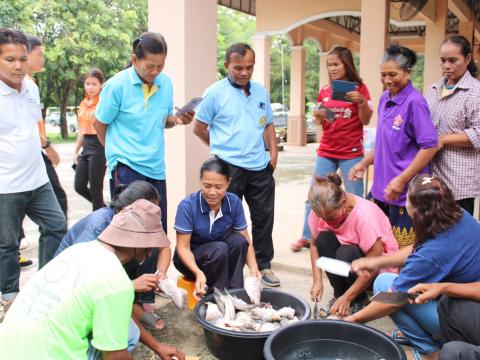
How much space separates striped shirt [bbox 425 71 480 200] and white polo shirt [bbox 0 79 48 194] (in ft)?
8.13

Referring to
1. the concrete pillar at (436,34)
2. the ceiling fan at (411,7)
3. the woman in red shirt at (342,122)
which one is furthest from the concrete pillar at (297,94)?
the woman in red shirt at (342,122)

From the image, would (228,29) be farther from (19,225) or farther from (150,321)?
(150,321)

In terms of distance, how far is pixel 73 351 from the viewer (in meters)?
1.77

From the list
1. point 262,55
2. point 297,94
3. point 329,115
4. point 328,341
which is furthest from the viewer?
point 297,94

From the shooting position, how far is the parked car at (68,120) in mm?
27312

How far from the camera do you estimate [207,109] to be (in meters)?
3.46

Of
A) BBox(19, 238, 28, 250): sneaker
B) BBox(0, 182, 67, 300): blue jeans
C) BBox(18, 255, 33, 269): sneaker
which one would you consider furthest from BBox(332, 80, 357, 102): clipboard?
BBox(19, 238, 28, 250): sneaker

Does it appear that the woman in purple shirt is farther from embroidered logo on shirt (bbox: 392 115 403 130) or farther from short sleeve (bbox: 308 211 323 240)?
short sleeve (bbox: 308 211 323 240)

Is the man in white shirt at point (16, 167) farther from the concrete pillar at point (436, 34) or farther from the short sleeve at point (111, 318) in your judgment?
the concrete pillar at point (436, 34)

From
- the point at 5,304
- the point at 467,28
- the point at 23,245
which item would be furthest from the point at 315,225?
the point at 467,28

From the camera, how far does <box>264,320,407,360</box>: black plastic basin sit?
233 cm

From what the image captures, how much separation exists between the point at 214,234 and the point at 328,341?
3.36 feet

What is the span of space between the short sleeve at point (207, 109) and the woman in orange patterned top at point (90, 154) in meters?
1.51

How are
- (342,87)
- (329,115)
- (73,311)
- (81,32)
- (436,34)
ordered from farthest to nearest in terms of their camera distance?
(81,32)
(436,34)
(329,115)
(342,87)
(73,311)
